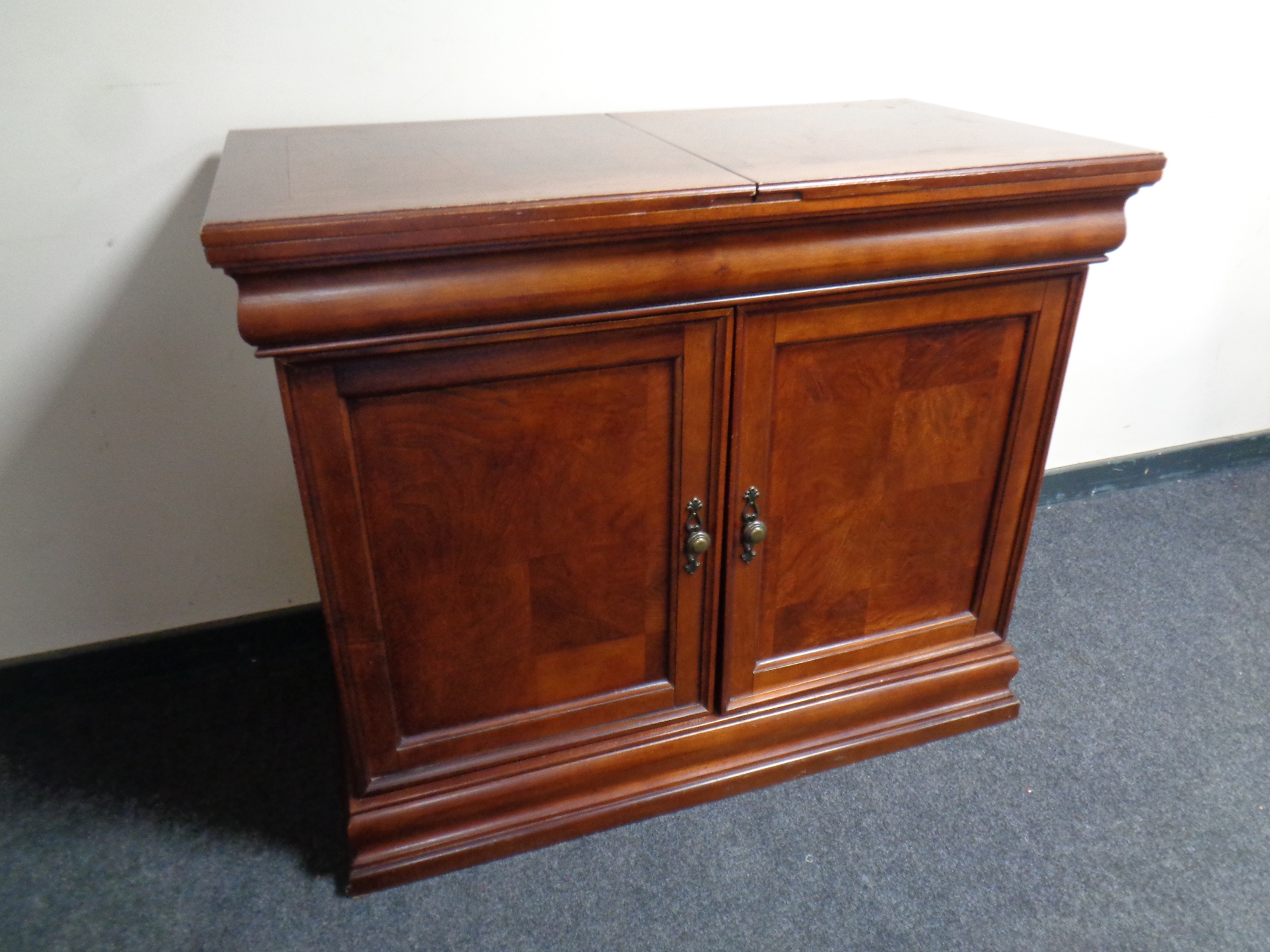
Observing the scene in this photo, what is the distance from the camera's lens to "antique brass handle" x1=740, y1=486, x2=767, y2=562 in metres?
1.09

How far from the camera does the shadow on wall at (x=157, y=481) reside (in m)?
1.26

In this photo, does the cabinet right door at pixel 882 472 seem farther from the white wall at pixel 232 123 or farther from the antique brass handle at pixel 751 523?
the white wall at pixel 232 123

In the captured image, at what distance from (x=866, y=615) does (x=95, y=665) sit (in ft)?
3.77

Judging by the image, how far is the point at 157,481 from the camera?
135 cm

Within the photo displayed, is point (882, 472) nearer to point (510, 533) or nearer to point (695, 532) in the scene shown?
point (695, 532)

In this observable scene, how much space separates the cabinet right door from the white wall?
1.67ft

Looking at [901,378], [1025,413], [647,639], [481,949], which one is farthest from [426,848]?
[1025,413]

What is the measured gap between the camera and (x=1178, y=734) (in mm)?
1378

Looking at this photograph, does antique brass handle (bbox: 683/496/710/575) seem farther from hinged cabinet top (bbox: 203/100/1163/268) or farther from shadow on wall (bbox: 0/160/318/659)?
shadow on wall (bbox: 0/160/318/659)

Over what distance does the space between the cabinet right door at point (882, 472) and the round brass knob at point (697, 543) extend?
4 centimetres

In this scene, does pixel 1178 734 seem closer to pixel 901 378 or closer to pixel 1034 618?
pixel 1034 618

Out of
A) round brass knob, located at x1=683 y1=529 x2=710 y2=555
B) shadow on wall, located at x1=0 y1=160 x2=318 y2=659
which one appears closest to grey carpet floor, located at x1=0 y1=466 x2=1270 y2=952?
shadow on wall, located at x1=0 y1=160 x2=318 y2=659

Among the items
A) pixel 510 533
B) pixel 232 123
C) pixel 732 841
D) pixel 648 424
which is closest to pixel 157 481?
pixel 232 123

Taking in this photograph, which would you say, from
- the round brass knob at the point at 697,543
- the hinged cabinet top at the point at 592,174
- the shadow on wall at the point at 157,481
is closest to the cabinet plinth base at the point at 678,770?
the round brass knob at the point at 697,543
